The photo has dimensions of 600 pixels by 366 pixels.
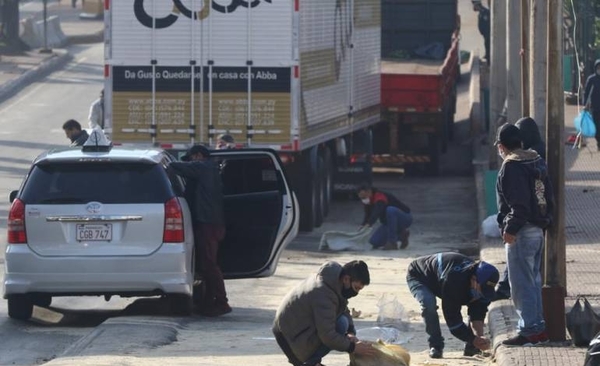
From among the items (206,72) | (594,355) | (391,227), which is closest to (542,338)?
(594,355)

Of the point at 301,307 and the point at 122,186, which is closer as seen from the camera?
the point at 301,307

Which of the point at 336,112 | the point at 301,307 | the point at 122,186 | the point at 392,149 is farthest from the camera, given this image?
the point at 392,149

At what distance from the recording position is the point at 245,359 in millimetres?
11086

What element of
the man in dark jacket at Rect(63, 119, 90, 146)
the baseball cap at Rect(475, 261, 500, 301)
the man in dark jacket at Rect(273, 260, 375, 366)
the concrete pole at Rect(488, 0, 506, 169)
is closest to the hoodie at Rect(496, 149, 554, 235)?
the baseball cap at Rect(475, 261, 500, 301)

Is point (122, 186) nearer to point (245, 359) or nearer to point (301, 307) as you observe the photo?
point (245, 359)

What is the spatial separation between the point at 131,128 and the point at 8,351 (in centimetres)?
938

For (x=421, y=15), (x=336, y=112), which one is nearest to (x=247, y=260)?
(x=336, y=112)

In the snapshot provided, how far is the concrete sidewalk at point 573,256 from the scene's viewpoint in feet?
34.8

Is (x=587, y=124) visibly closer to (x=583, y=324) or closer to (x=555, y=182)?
(x=555, y=182)

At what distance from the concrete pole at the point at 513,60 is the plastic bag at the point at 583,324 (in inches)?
457

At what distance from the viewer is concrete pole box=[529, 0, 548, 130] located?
12.8m

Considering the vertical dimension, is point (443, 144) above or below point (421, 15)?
below

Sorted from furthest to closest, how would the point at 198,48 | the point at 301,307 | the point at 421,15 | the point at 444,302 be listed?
the point at 421,15
the point at 198,48
the point at 444,302
the point at 301,307

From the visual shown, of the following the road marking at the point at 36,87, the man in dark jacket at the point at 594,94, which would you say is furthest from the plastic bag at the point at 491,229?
the road marking at the point at 36,87
